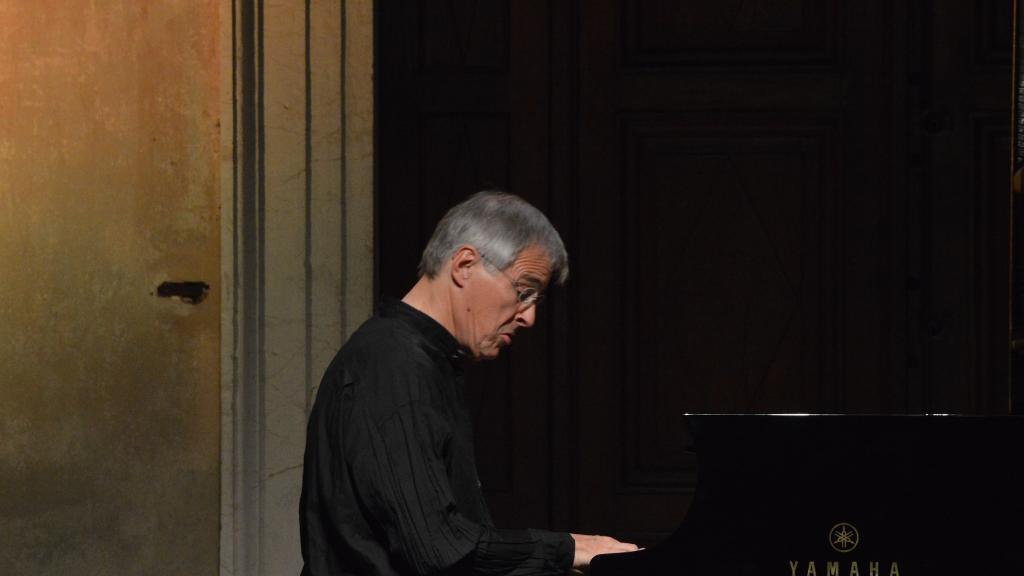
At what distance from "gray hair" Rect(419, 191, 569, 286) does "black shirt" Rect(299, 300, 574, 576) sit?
13cm

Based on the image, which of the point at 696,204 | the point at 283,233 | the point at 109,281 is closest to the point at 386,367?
the point at 283,233

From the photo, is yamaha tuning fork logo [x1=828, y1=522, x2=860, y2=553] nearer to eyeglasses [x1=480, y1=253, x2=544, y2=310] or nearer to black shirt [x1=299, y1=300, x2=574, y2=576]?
black shirt [x1=299, y1=300, x2=574, y2=576]

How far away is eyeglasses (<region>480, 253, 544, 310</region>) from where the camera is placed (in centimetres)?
251

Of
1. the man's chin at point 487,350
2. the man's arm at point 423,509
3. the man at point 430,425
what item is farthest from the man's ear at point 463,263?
the man's arm at point 423,509

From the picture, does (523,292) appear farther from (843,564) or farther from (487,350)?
(843,564)

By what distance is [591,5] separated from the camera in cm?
413

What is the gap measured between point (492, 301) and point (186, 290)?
1670 mm

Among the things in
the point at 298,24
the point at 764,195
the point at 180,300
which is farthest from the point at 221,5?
the point at 764,195

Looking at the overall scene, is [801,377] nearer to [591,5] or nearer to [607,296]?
[607,296]

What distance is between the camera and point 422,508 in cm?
227

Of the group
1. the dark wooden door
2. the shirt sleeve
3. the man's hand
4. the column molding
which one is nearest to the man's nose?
the shirt sleeve

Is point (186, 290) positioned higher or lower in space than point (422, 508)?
higher

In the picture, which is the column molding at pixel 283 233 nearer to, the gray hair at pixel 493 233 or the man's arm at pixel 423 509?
the gray hair at pixel 493 233

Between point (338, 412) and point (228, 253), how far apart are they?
1.58m
